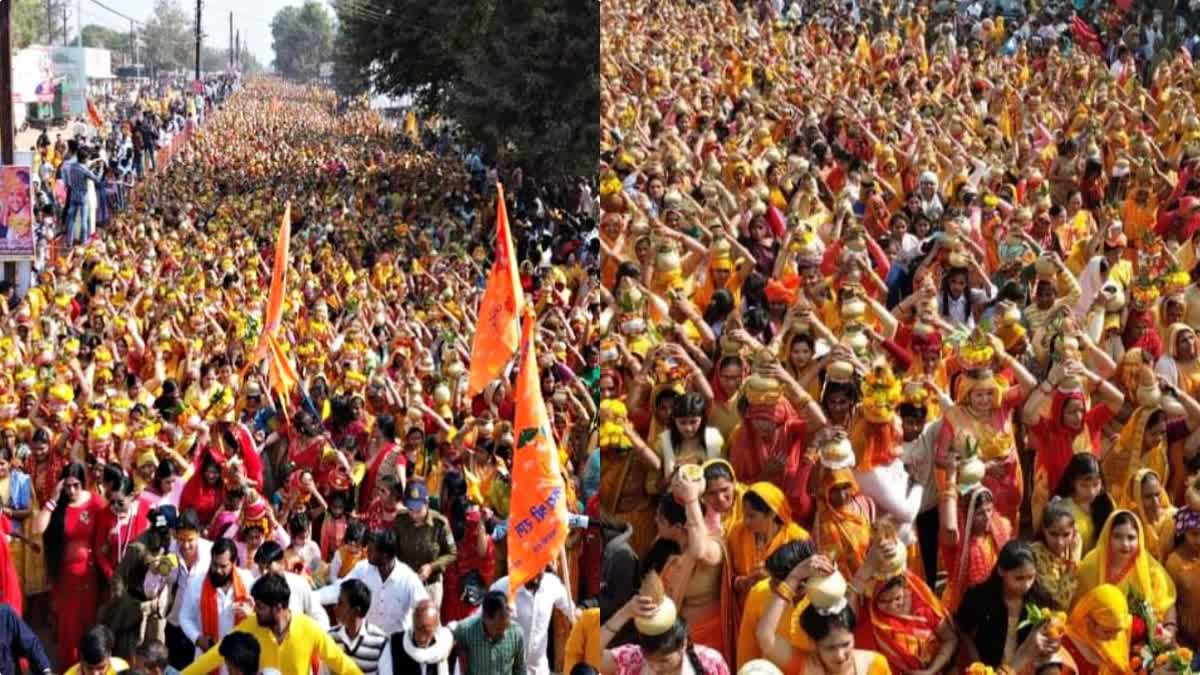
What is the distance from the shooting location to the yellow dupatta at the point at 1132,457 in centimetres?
648

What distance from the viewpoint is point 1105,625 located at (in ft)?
16.8

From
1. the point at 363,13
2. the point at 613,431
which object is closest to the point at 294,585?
the point at 613,431

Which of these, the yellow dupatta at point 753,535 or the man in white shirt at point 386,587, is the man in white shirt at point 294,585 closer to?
the man in white shirt at point 386,587

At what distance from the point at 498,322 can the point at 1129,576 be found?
12.8ft

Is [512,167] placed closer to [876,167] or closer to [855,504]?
[876,167]

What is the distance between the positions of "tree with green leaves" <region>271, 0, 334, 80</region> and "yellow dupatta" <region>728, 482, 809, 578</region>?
125 metres

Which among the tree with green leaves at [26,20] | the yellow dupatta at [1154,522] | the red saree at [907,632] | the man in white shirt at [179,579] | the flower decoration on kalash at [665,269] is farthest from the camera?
the tree with green leaves at [26,20]

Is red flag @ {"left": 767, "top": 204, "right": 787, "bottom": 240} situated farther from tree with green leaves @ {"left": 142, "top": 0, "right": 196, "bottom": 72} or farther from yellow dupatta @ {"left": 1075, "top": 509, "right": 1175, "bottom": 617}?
tree with green leaves @ {"left": 142, "top": 0, "right": 196, "bottom": 72}

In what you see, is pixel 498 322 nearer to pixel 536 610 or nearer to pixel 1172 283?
pixel 536 610

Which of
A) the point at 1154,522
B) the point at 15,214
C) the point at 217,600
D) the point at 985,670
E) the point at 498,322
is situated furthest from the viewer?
the point at 15,214

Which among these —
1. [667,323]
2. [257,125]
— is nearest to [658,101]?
[667,323]

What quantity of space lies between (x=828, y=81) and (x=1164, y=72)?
282 cm

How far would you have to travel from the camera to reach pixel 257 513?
7031mm

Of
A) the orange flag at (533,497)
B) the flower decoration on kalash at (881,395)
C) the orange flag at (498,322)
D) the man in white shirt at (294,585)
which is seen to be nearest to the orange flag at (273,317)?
the orange flag at (498,322)
